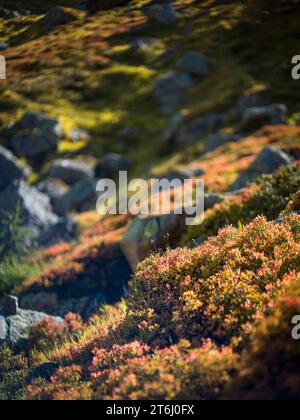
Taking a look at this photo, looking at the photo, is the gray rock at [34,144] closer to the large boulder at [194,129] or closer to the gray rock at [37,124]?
the gray rock at [37,124]

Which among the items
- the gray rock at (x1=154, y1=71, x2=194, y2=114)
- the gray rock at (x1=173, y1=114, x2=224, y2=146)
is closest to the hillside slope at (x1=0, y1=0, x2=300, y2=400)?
the gray rock at (x1=173, y1=114, x2=224, y2=146)

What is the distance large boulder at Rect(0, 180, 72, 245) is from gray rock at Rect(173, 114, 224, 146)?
81.6 feet

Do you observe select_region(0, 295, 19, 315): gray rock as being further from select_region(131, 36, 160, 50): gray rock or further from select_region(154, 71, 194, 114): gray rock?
select_region(154, 71, 194, 114): gray rock

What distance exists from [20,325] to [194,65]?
2070 inches

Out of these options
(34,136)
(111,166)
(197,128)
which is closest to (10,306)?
(111,166)

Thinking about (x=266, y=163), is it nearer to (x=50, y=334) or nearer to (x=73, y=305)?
(x=73, y=305)

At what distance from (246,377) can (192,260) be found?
3.27 meters

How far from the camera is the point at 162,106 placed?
2426 inches

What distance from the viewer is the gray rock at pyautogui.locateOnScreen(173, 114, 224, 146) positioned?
4831 centimetres

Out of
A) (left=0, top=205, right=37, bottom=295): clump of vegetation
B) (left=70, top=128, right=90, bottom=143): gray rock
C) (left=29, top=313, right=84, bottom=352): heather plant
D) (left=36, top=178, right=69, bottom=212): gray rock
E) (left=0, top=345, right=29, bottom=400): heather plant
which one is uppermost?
(left=70, top=128, right=90, bottom=143): gray rock

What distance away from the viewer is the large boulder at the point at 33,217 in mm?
24328

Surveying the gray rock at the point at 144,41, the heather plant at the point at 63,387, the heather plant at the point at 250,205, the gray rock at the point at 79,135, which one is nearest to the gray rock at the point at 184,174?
the gray rock at the point at 144,41

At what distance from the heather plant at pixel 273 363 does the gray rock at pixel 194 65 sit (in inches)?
2170

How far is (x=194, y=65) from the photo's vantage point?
58.8 m
